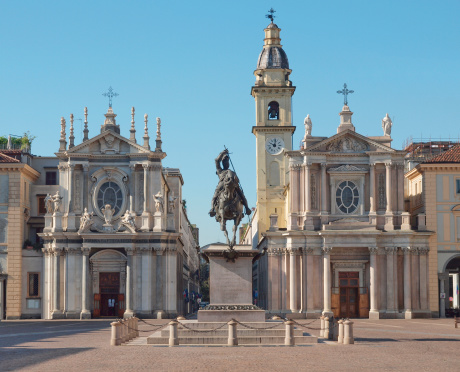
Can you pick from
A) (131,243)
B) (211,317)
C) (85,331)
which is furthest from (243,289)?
(131,243)

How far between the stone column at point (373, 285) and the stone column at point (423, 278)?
4119 millimetres

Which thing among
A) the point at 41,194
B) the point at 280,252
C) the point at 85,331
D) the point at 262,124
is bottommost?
the point at 85,331

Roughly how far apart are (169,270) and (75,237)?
8783 millimetres

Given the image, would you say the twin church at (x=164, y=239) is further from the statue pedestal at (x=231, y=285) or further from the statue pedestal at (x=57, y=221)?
the statue pedestal at (x=231, y=285)

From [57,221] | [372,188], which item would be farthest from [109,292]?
[372,188]

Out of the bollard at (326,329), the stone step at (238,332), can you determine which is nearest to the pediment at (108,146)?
the bollard at (326,329)

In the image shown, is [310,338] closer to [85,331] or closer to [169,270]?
[85,331]

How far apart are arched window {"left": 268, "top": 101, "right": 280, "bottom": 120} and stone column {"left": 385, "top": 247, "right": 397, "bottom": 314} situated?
2422 centimetres

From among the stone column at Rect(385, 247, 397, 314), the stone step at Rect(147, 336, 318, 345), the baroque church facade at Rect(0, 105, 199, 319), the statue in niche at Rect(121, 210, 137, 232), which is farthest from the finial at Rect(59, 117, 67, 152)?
the stone step at Rect(147, 336, 318, 345)

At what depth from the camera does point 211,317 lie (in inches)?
1714

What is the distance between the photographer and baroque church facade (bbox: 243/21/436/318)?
80.1 meters

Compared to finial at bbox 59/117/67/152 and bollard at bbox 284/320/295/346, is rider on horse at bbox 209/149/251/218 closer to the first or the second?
bollard at bbox 284/320/295/346

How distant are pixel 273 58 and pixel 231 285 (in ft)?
195

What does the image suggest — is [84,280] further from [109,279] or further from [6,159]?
[6,159]
